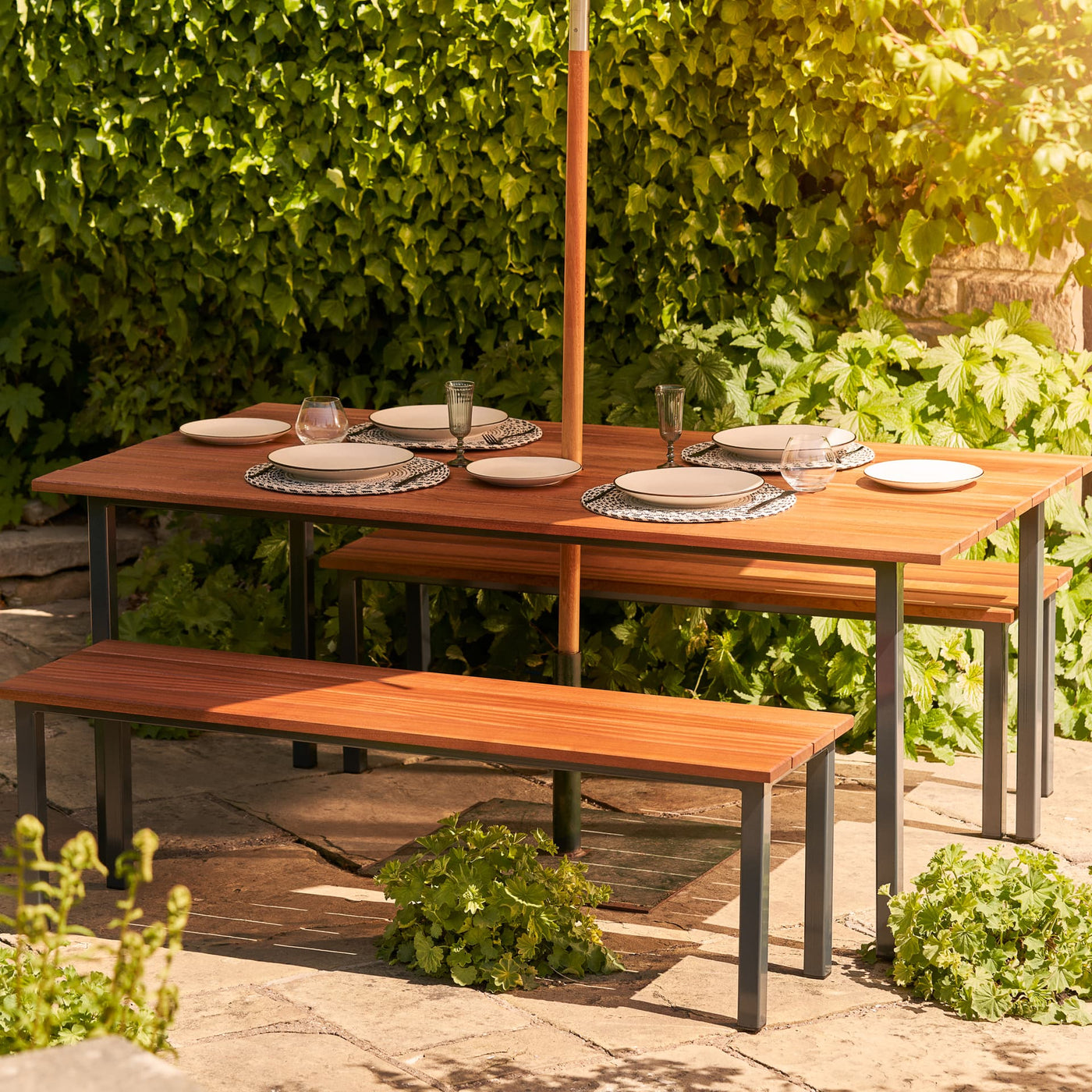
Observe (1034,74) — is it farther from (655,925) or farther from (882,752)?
(655,925)

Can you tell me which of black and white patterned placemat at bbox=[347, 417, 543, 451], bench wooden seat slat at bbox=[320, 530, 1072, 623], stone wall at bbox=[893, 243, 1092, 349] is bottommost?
bench wooden seat slat at bbox=[320, 530, 1072, 623]

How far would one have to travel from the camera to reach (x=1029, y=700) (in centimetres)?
427

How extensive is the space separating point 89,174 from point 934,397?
3.14 m

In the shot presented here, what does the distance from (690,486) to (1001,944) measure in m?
1.21

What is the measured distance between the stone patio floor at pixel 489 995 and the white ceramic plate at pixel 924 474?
37.9 inches

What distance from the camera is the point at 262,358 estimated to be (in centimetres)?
630

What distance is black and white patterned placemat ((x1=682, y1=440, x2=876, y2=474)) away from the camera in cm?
405

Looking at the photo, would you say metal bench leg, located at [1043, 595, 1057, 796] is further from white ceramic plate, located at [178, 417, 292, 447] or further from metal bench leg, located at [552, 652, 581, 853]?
white ceramic plate, located at [178, 417, 292, 447]

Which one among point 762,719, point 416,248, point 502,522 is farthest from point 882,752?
point 416,248

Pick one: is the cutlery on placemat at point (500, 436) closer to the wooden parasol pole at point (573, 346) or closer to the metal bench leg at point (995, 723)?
the wooden parasol pole at point (573, 346)

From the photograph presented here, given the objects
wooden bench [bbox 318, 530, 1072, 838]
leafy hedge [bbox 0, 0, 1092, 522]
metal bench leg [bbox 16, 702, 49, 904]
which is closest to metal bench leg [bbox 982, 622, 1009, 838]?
wooden bench [bbox 318, 530, 1072, 838]

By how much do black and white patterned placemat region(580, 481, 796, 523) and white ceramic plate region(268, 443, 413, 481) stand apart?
1.75ft

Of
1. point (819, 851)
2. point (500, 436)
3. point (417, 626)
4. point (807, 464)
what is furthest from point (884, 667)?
point (417, 626)

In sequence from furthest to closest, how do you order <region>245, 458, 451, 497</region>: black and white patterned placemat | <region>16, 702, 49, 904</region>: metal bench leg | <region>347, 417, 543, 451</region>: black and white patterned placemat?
<region>347, 417, 543, 451</region>: black and white patterned placemat, <region>245, 458, 451, 497</region>: black and white patterned placemat, <region>16, 702, 49, 904</region>: metal bench leg
